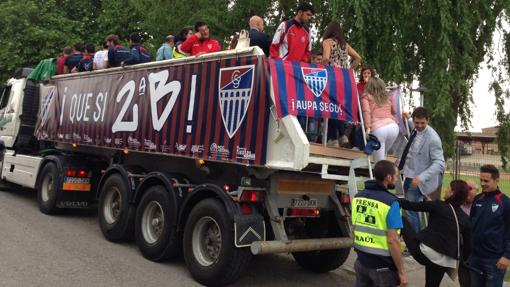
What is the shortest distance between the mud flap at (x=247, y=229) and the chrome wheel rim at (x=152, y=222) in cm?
176

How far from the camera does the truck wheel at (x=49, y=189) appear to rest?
361 inches

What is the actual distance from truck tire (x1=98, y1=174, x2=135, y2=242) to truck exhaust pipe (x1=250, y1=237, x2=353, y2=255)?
2.66 meters

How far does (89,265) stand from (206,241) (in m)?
1.57

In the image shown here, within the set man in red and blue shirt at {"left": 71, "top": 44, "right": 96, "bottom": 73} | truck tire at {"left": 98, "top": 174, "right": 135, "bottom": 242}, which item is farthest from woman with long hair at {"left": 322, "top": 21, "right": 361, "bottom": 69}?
man in red and blue shirt at {"left": 71, "top": 44, "right": 96, "bottom": 73}

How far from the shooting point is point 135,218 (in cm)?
716

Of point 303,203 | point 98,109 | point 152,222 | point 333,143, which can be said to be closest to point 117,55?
point 98,109

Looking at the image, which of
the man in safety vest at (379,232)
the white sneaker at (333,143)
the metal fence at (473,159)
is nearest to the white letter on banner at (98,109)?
the white sneaker at (333,143)

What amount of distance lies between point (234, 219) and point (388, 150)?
206 cm

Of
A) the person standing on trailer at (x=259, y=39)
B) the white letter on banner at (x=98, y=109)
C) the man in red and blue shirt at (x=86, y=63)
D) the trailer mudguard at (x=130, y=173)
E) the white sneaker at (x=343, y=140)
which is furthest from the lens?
the man in red and blue shirt at (x=86, y=63)

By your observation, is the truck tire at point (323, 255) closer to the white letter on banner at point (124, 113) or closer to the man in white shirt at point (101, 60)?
the white letter on banner at point (124, 113)

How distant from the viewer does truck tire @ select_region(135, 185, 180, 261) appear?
6.40 m

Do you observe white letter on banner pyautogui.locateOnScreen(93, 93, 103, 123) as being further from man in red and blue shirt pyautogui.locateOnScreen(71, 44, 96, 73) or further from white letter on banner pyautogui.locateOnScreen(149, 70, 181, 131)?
white letter on banner pyautogui.locateOnScreen(149, 70, 181, 131)

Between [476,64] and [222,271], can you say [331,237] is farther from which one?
[476,64]

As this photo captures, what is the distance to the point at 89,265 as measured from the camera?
20.5 feet
